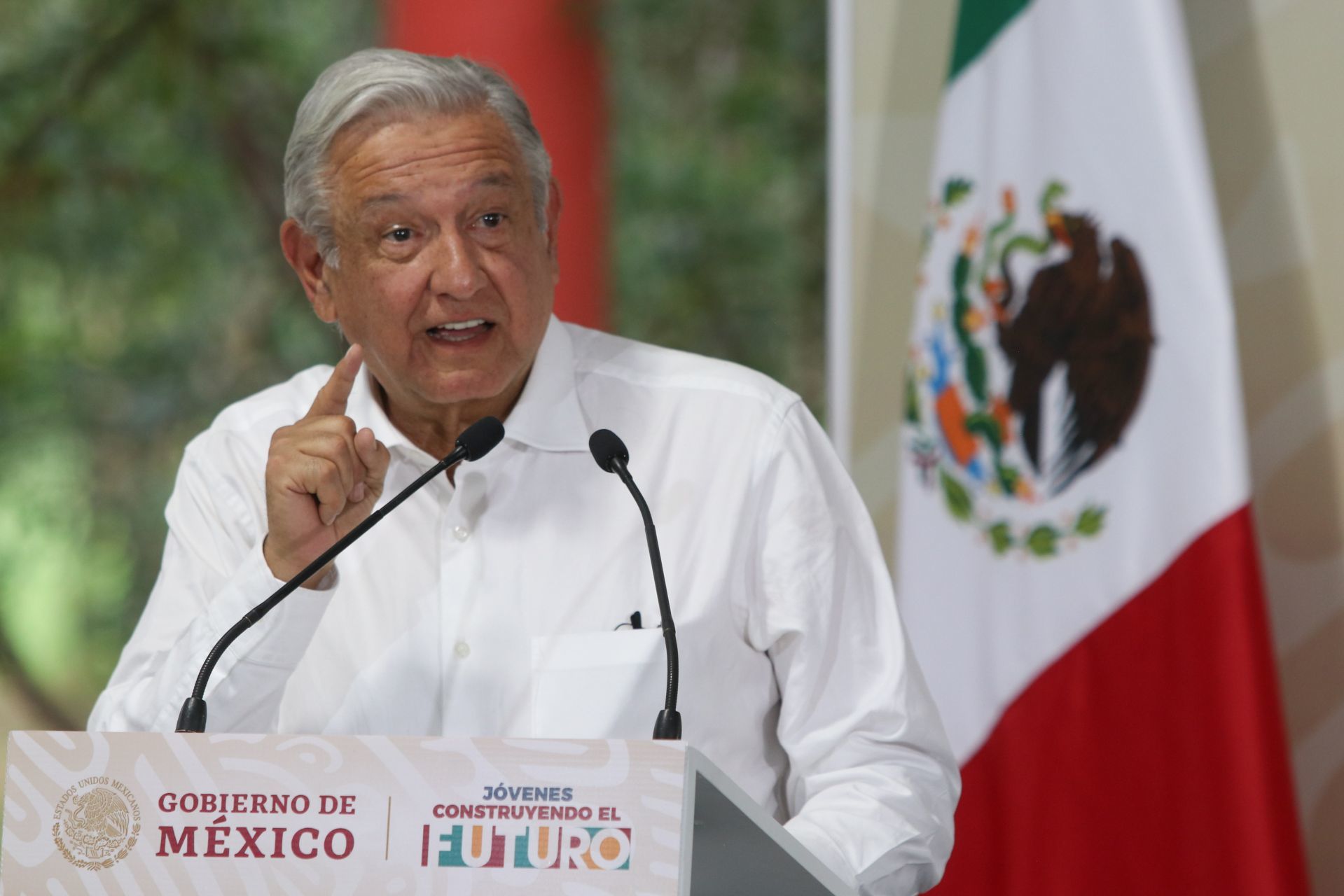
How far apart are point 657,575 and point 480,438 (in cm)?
22

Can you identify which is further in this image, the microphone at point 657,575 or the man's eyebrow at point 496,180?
the man's eyebrow at point 496,180

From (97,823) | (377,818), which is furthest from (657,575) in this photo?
(97,823)

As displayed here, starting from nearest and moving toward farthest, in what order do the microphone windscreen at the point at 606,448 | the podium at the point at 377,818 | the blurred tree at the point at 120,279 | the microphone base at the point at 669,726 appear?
the podium at the point at 377,818 < the microphone base at the point at 669,726 < the microphone windscreen at the point at 606,448 < the blurred tree at the point at 120,279

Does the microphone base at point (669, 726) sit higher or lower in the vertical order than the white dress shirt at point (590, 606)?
lower

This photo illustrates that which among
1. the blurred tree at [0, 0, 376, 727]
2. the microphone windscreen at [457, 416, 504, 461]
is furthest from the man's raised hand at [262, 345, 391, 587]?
the blurred tree at [0, 0, 376, 727]

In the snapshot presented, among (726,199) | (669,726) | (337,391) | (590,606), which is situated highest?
(726,199)

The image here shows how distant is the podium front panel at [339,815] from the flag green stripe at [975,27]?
1.86 meters

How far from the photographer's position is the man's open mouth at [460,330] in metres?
1.77

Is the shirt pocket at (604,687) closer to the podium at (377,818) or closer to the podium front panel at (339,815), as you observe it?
the podium at (377,818)

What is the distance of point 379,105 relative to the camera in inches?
70.1

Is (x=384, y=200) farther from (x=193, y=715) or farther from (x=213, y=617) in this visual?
(x=193, y=715)

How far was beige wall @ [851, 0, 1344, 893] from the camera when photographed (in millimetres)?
2477

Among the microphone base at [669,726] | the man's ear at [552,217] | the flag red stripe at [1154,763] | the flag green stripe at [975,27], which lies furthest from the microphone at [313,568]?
the flag green stripe at [975,27]

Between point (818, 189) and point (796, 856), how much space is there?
12.8 ft
